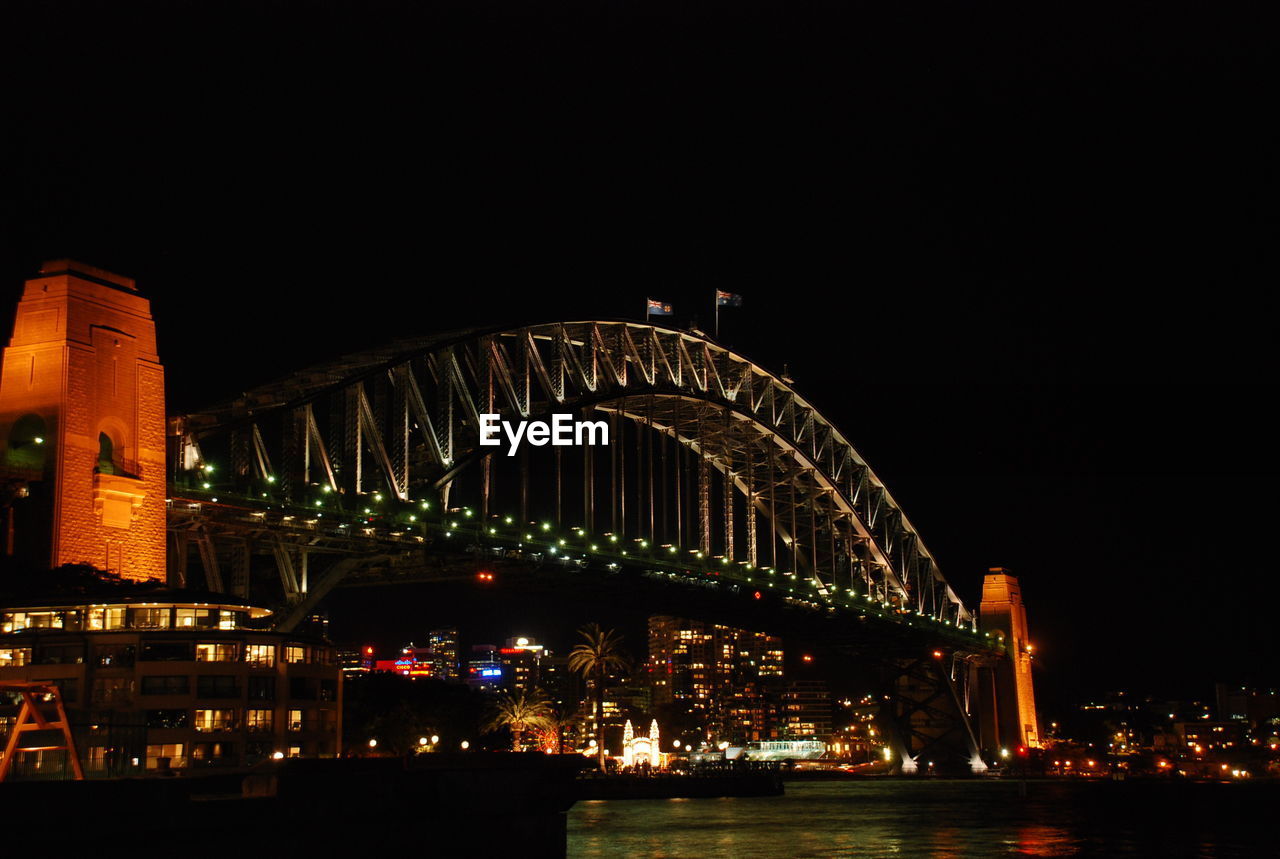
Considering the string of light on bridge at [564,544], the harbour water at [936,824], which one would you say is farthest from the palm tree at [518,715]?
the string of light on bridge at [564,544]

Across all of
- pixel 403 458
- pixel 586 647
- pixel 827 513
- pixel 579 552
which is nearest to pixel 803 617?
pixel 827 513

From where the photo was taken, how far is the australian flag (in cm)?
9619

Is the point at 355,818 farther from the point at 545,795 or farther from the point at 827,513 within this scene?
the point at 827,513

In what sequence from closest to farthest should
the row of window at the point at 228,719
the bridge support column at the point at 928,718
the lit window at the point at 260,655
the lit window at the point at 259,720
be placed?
the row of window at the point at 228,719
the lit window at the point at 259,720
the lit window at the point at 260,655
the bridge support column at the point at 928,718

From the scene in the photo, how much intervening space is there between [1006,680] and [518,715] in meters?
54.4

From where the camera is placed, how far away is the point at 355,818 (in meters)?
40.9

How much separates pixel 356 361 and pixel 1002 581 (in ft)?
303

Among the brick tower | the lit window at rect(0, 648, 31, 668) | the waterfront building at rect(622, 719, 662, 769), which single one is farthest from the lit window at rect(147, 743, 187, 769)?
the waterfront building at rect(622, 719, 662, 769)

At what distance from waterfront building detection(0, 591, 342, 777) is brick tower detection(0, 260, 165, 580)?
1.95m

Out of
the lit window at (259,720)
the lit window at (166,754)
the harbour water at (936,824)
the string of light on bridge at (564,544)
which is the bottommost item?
the harbour water at (936,824)

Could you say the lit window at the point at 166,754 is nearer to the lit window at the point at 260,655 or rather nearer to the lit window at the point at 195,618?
the lit window at the point at 195,618

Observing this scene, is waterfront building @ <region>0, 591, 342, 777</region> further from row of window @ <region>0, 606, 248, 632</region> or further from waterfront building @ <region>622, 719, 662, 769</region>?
waterfront building @ <region>622, 719, 662, 769</region>

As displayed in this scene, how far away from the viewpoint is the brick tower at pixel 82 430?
48781 millimetres

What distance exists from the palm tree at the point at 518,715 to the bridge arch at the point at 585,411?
2158 centimetres
